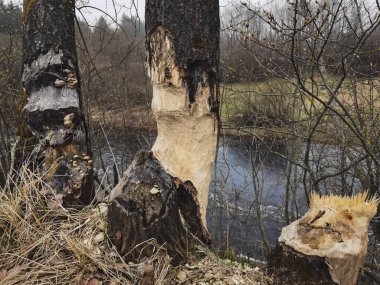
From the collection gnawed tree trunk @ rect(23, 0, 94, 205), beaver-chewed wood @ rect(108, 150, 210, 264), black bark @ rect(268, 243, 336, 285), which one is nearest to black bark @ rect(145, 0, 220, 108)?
beaver-chewed wood @ rect(108, 150, 210, 264)

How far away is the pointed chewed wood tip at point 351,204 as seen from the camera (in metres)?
1.61

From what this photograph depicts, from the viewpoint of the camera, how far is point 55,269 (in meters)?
1.78

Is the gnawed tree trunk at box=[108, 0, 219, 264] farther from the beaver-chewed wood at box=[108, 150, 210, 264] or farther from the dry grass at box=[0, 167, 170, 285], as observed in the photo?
the dry grass at box=[0, 167, 170, 285]

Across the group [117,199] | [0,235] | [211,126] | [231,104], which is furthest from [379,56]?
[0,235]

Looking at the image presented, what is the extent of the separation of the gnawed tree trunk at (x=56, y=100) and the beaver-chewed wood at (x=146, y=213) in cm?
48

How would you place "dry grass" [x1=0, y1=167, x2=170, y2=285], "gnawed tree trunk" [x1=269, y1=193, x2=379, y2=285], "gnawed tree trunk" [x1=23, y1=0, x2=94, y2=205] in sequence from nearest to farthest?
"gnawed tree trunk" [x1=269, y1=193, x2=379, y2=285] → "dry grass" [x1=0, y1=167, x2=170, y2=285] → "gnawed tree trunk" [x1=23, y1=0, x2=94, y2=205]

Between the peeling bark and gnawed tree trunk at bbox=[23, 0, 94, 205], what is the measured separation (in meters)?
0.62

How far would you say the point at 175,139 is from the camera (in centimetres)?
213

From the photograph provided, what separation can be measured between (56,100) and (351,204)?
2.01 m

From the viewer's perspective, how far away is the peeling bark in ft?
6.32

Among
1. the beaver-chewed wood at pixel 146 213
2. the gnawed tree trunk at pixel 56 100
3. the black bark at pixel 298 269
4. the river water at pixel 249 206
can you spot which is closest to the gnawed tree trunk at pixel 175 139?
the beaver-chewed wood at pixel 146 213

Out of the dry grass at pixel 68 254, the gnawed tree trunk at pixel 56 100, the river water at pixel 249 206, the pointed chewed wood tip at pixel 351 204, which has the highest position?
the gnawed tree trunk at pixel 56 100

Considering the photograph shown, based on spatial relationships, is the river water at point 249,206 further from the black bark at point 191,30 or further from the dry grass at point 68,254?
the black bark at point 191,30

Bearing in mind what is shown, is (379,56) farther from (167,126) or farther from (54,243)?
(54,243)
